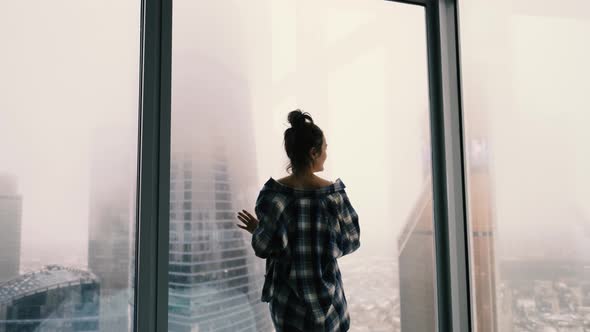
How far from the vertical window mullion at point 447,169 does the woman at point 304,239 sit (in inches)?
28.0

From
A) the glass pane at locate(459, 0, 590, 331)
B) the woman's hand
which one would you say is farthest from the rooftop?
the glass pane at locate(459, 0, 590, 331)

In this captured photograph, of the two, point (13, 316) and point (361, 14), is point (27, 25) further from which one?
point (361, 14)

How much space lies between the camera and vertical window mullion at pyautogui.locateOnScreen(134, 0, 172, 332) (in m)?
1.77

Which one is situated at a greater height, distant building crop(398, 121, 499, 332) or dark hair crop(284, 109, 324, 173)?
dark hair crop(284, 109, 324, 173)

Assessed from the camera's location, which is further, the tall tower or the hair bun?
the tall tower

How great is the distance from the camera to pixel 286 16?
A: 2127 mm

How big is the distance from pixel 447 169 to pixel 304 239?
3.12 ft

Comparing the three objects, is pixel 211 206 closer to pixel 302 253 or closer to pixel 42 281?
pixel 302 253

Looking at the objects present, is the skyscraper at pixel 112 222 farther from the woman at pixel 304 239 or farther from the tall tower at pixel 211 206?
the woman at pixel 304 239

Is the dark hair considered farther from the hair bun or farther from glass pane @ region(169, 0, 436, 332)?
glass pane @ region(169, 0, 436, 332)

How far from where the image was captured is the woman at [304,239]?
1.61 meters

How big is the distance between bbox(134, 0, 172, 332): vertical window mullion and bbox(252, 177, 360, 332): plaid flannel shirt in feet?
1.24

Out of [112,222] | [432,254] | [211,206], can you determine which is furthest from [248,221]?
[432,254]

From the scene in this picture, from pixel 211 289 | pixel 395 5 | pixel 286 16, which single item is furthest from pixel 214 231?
pixel 395 5
